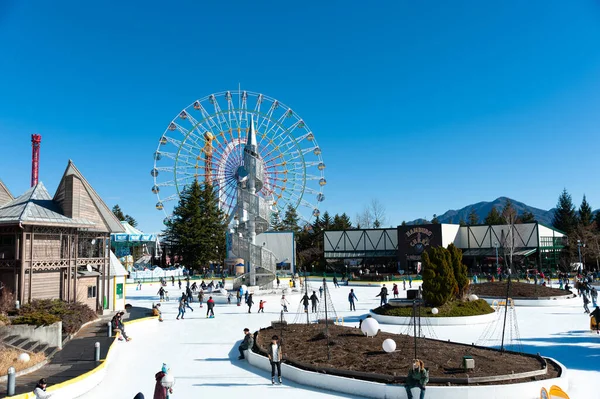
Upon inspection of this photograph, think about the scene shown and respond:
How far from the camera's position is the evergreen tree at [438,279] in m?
25.7

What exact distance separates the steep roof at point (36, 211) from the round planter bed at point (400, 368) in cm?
1281

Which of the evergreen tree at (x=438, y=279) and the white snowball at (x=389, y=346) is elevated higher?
the evergreen tree at (x=438, y=279)

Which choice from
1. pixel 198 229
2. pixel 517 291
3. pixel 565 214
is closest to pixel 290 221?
pixel 198 229

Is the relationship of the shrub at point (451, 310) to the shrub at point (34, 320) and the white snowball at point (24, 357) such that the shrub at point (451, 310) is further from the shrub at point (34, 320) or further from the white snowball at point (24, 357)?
the white snowball at point (24, 357)

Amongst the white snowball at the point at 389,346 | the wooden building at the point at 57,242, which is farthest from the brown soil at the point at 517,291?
the wooden building at the point at 57,242

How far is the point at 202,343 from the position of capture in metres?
21.0

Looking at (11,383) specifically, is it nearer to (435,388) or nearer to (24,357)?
(24,357)

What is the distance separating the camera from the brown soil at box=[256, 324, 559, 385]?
13172mm

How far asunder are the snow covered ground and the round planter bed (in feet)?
1.62

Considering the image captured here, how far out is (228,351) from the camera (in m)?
19.2

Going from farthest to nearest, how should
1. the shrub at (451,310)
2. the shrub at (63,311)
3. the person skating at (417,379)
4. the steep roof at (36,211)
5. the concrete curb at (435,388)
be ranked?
the shrub at (451,310)
the steep roof at (36,211)
the shrub at (63,311)
the concrete curb at (435,388)
the person skating at (417,379)

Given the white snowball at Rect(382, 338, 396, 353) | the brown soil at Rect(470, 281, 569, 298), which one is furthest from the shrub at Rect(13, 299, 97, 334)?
the brown soil at Rect(470, 281, 569, 298)

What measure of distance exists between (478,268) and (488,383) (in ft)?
197

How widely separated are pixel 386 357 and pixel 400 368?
121 cm
